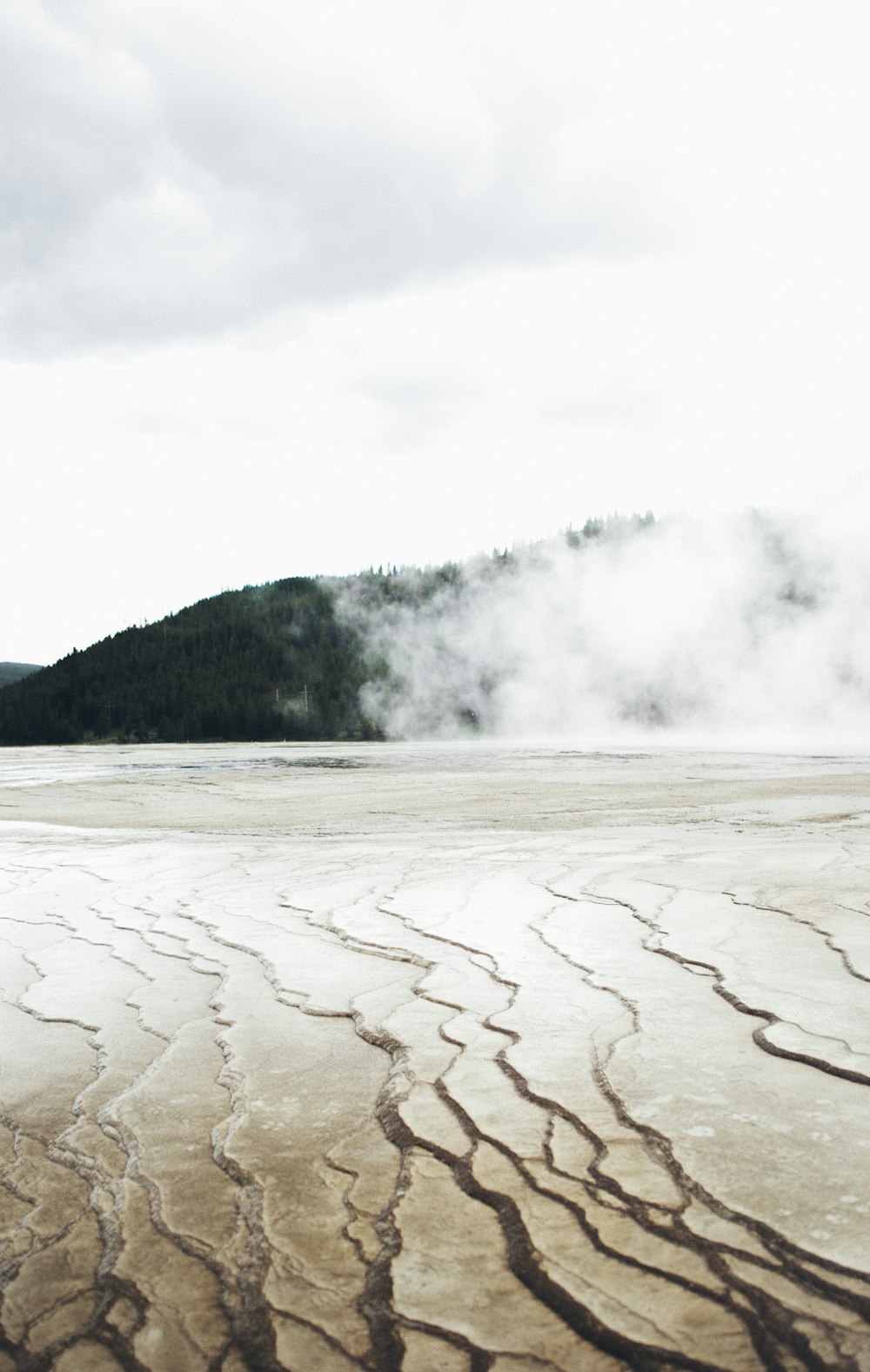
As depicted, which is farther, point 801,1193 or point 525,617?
point 525,617

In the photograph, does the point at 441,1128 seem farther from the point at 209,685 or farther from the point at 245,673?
the point at 245,673

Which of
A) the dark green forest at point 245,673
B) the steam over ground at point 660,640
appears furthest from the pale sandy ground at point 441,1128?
Answer: the dark green forest at point 245,673

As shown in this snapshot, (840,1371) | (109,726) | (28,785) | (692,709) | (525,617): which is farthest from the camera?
(109,726)

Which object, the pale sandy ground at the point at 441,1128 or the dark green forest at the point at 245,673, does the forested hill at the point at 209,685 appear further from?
the pale sandy ground at the point at 441,1128

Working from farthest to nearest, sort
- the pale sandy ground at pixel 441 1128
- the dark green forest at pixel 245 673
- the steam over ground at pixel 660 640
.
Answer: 1. the dark green forest at pixel 245 673
2. the steam over ground at pixel 660 640
3. the pale sandy ground at pixel 441 1128

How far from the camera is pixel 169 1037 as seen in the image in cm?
260

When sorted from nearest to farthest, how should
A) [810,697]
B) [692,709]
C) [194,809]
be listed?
[194,809] → [810,697] → [692,709]

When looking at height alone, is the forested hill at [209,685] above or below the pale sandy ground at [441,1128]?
above

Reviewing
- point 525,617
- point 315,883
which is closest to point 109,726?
point 525,617

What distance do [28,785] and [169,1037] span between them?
13880 millimetres

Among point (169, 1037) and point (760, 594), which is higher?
point (760, 594)

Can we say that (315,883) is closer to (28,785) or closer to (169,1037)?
(169,1037)

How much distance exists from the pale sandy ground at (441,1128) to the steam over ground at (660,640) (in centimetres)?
2756

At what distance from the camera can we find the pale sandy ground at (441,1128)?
1310 mm
